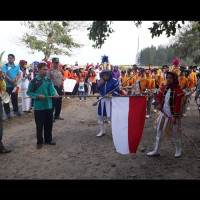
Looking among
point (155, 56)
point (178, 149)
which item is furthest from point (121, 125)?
point (155, 56)

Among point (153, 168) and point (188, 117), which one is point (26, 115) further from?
point (188, 117)

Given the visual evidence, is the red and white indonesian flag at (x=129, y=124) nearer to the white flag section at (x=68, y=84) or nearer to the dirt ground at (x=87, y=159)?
the dirt ground at (x=87, y=159)

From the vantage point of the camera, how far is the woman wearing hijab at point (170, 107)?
4438mm

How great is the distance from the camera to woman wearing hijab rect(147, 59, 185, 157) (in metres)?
4.44

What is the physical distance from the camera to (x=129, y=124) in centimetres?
395

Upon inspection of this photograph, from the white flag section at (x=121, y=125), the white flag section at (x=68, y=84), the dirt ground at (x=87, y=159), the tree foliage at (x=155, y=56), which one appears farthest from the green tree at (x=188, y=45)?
the tree foliage at (x=155, y=56)

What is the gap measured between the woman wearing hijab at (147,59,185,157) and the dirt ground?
465 millimetres

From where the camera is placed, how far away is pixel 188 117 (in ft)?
29.1

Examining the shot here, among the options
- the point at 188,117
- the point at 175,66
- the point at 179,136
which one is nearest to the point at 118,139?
the point at 179,136

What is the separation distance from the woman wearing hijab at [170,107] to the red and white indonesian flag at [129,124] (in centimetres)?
86

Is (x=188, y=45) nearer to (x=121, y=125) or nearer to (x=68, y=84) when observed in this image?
(x=68, y=84)

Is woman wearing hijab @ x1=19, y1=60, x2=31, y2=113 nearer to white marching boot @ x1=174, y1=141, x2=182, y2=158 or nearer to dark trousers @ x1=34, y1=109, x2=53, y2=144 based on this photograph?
dark trousers @ x1=34, y1=109, x2=53, y2=144

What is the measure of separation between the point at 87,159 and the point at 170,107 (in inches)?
84.6

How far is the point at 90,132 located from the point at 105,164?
7.87 ft
